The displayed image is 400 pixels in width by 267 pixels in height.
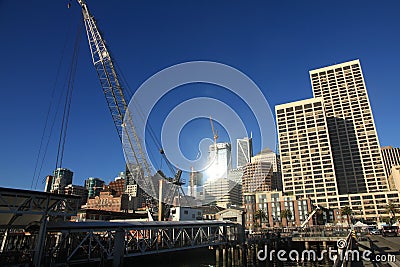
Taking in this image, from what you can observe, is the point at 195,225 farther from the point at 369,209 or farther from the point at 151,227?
the point at 369,209

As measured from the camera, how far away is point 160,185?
64.4 m

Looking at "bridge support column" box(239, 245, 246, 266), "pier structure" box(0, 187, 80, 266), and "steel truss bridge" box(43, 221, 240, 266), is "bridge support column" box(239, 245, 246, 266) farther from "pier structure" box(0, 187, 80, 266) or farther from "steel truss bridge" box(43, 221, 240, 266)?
"pier structure" box(0, 187, 80, 266)

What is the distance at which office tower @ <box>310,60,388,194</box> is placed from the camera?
14288 cm

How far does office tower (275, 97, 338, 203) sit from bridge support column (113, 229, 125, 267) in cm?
12552

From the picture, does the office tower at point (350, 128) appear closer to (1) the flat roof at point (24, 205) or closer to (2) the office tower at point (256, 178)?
(2) the office tower at point (256, 178)

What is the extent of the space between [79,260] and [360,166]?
513 ft

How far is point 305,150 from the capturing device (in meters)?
147

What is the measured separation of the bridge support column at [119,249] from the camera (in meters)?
23.5

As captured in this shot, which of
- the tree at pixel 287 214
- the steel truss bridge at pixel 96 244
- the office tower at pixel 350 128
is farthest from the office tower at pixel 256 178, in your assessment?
the steel truss bridge at pixel 96 244

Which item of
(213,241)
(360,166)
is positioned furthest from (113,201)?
(360,166)

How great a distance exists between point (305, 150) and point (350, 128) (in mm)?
33890

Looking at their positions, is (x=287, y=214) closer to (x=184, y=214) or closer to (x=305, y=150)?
(x=305, y=150)

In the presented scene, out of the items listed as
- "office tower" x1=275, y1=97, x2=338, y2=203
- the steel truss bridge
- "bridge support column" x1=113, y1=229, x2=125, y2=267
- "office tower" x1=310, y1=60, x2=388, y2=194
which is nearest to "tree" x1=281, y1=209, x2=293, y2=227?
"office tower" x1=275, y1=97, x2=338, y2=203

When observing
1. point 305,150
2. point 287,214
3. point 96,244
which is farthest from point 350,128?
point 96,244
